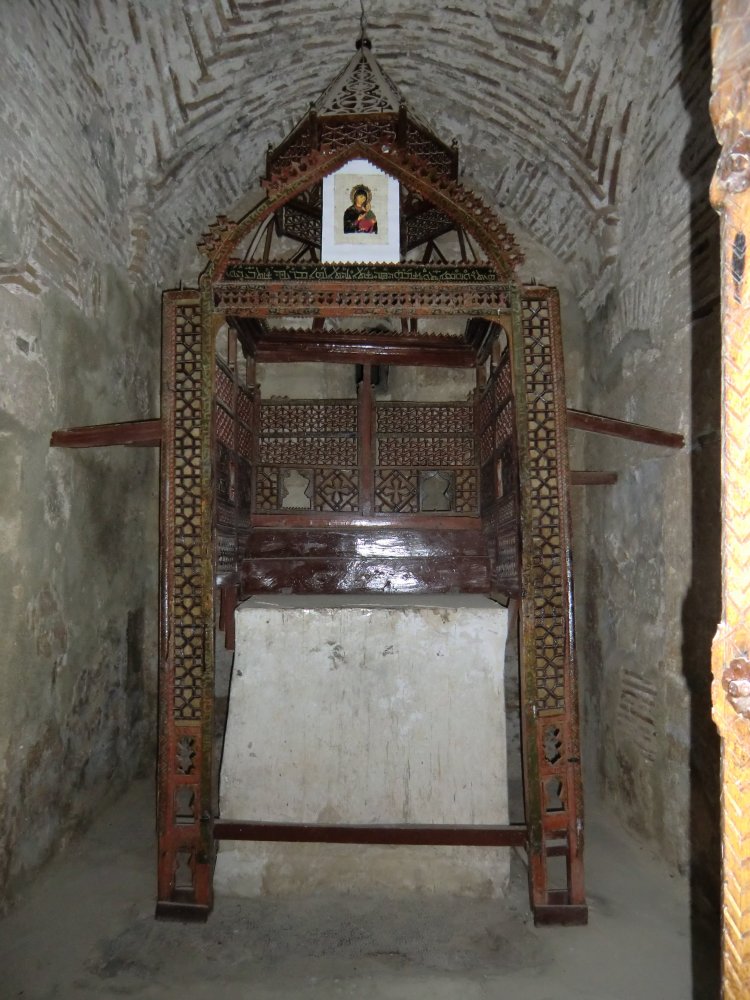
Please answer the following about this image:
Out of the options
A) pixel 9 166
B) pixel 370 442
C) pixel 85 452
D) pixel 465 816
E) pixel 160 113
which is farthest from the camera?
pixel 370 442

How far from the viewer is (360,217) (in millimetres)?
3775

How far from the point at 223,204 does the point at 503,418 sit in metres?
3.54

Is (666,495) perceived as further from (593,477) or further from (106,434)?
(106,434)

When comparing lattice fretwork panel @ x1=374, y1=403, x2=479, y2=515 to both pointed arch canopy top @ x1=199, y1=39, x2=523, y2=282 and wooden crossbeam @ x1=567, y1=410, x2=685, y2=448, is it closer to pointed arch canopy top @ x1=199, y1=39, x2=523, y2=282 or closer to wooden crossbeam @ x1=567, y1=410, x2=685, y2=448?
wooden crossbeam @ x1=567, y1=410, x2=685, y2=448

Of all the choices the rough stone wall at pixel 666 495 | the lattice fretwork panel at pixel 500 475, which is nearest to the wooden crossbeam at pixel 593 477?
the rough stone wall at pixel 666 495

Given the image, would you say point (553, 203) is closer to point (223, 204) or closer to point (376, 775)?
point (223, 204)

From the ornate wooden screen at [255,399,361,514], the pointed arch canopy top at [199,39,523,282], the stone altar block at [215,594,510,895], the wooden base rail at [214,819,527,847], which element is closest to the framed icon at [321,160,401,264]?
the pointed arch canopy top at [199,39,523,282]

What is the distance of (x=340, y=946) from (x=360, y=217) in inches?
155

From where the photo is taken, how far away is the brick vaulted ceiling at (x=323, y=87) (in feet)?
12.5

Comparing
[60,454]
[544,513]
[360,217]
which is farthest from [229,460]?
[544,513]

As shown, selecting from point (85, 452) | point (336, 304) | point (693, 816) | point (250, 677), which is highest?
point (336, 304)

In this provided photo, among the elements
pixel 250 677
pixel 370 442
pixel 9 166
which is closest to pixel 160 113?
pixel 9 166

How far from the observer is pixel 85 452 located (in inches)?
156

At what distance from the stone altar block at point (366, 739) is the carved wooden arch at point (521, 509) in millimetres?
203
